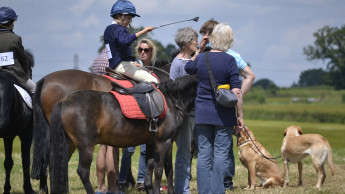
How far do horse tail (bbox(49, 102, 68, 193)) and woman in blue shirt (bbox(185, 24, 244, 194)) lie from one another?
170 cm

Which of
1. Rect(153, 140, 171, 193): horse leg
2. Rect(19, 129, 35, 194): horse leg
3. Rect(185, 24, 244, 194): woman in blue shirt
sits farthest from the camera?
Rect(19, 129, 35, 194): horse leg

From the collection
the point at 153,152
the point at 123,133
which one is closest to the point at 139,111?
the point at 123,133

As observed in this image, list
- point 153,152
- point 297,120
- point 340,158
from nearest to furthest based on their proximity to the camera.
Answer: point 153,152, point 340,158, point 297,120

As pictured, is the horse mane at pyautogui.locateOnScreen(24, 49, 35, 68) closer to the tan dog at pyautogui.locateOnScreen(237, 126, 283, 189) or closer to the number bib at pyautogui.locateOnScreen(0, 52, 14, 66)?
the number bib at pyautogui.locateOnScreen(0, 52, 14, 66)

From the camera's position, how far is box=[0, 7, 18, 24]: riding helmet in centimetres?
798

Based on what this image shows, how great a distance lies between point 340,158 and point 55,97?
337 inches

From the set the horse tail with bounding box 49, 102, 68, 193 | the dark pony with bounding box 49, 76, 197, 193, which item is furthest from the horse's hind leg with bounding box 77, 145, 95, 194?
the horse tail with bounding box 49, 102, 68, 193

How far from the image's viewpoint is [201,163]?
21.5 ft

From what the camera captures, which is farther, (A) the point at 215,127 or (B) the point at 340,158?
(B) the point at 340,158

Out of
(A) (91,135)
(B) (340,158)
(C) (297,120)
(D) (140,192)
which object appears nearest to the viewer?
(A) (91,135)

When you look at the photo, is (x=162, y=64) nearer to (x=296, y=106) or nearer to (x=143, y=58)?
(x=143, y=58)

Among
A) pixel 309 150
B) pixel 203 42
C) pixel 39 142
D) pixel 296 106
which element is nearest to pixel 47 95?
pixel 39 142

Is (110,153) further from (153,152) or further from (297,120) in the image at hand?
(297,120)

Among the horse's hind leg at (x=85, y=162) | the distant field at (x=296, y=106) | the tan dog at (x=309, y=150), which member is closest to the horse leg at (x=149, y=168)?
the horse's hind leg at (x=85, y=162)
